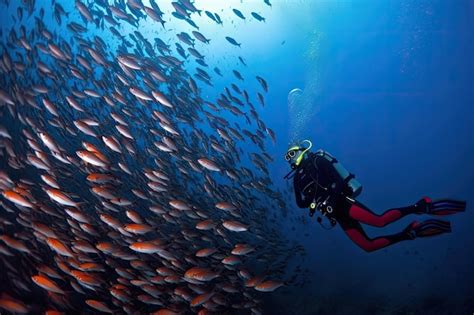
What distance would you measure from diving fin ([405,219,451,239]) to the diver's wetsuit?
130mm

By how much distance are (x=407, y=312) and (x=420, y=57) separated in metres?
34.2

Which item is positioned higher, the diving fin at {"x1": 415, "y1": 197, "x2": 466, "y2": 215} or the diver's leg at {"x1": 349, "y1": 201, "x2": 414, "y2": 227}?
the diving fin at {"x1": 415, "y1": 197, "x2": 466, "y2": 215}

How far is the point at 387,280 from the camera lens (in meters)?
18.1

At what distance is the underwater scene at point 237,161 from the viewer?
20.8 ft

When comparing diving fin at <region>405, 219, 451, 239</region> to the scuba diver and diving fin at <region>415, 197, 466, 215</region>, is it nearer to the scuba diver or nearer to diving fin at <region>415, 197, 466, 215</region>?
the scuba diver

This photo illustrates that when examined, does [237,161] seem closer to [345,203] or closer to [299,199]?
[299,199]

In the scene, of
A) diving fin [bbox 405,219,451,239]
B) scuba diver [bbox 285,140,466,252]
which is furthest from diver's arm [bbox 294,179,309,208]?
diving fin [bbox 405,219,451,239]

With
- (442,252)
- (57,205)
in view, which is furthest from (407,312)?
(57,205)

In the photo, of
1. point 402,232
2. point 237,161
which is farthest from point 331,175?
point 237,161

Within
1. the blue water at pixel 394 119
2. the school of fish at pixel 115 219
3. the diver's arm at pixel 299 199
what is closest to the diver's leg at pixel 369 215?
the diver's arm at pixel 299 199

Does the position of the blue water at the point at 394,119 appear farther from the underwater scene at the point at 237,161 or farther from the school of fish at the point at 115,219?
the school of fish at the point at 115,219

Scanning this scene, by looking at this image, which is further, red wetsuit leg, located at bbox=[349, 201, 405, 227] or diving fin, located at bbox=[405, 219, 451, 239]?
red wetsuit leg, located at bbox=[349, 201, 405, 227]

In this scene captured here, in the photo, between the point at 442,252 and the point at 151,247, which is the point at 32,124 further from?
the point at 442,252

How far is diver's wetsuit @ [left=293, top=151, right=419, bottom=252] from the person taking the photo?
630cm
